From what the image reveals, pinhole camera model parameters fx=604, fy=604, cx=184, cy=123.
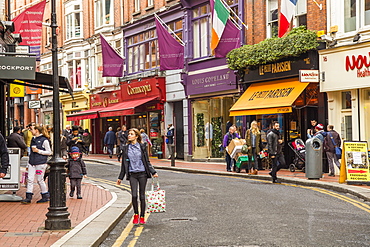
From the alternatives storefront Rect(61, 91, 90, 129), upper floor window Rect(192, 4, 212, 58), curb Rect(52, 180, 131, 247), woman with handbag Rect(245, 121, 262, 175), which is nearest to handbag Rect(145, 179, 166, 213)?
curb Rect(52, 180, 131, 247)

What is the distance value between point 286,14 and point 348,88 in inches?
137

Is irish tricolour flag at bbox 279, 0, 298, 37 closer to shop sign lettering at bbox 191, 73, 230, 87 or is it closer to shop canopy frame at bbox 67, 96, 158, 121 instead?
shop sign lettering at bbox 191, 73, 230, 87

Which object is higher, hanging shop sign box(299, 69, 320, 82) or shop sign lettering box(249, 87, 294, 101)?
hanging shop sign box(299, 69, 320, 82)

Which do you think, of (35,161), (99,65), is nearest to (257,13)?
(35,161)

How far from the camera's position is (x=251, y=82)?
2589 centimetres

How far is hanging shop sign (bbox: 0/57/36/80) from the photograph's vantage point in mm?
11969

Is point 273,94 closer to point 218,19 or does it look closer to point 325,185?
point 218,19

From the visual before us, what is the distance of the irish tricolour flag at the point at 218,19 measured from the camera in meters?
24.5

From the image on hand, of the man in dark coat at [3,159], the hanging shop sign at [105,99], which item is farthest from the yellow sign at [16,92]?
the man in dark coat at [3,159]

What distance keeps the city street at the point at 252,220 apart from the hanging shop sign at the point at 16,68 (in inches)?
136

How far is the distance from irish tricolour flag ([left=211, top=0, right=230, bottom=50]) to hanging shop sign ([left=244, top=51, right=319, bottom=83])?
2.09m

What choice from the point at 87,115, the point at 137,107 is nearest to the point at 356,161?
the point at 137,107

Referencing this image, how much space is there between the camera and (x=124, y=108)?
3422 centimetres

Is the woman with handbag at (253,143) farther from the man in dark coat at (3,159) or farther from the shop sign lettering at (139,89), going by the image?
the shop sign lettering at (139,89)
